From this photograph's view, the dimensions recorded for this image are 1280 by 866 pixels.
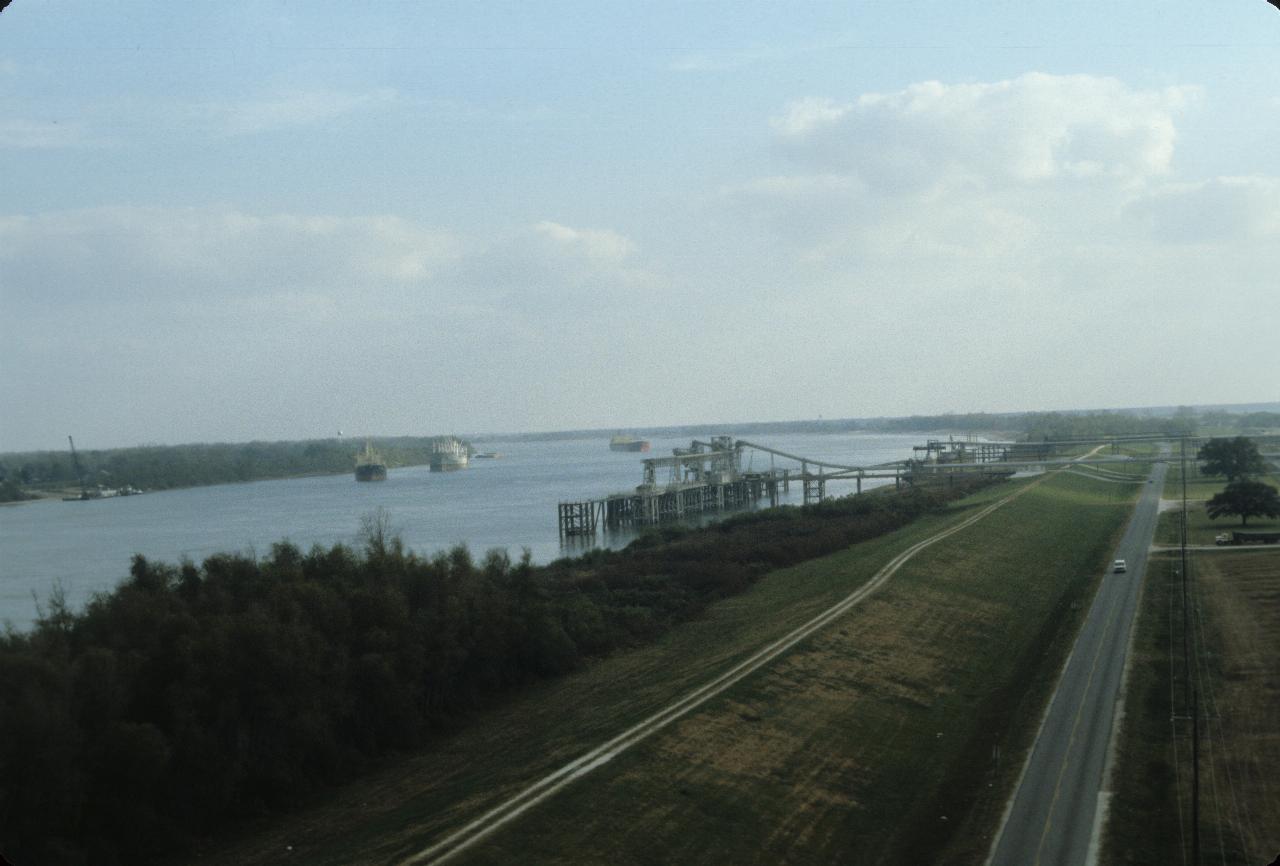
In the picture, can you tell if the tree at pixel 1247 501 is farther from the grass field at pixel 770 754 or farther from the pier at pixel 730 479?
the pier at pixel 730 479

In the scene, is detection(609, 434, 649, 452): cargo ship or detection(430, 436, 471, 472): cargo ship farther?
→ detection(609, 434, 649, 452): cargo ship

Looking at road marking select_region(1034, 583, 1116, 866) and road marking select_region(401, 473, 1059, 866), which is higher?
road marking select_region(401, 473, 1059, 866)

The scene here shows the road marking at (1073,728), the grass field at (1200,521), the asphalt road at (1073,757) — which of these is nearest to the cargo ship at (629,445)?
the grass field at (1200,521)

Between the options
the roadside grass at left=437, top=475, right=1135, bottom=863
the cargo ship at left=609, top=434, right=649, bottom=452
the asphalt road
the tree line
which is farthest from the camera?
the cargo ship at left=609, top=434, right=649, bottom=452

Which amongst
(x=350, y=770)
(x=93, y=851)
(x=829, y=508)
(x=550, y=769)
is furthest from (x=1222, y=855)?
(x=829, y=508)

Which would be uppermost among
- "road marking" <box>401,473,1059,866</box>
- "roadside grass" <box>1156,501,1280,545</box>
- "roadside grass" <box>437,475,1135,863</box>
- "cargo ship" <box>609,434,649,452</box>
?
"cargo ship" <box>609,434,649,452</box>

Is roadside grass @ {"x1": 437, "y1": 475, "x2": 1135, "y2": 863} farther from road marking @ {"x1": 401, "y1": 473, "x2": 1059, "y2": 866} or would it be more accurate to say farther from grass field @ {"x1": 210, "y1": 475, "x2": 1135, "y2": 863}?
road marking @ {"x1": 401, "y1": 473, "x2": 1059, "y2": 866}

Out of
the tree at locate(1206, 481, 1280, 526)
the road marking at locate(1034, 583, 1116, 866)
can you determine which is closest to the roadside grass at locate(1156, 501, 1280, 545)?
the tree at locate(1206, 481, 1280, 526)
